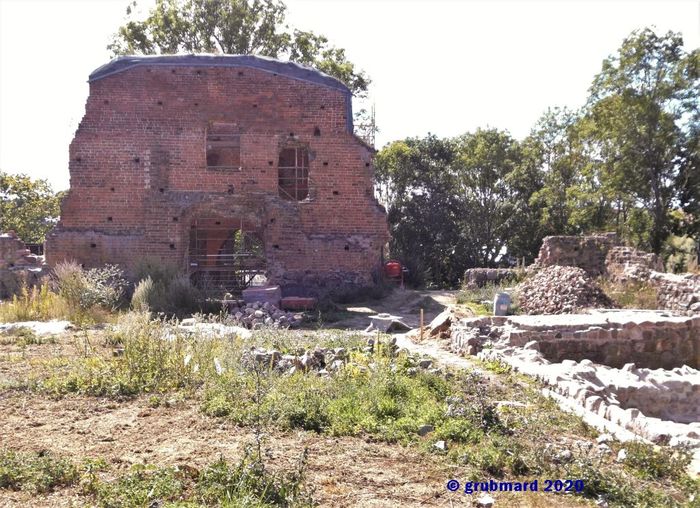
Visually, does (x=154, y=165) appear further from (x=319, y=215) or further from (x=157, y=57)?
(x=319, y=215)

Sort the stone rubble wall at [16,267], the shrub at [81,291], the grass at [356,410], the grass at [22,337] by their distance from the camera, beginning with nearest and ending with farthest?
the grass at [356,410] → the grass at [22,337] → the shrub at [81,291] → the stone rubble wall at [16,267]

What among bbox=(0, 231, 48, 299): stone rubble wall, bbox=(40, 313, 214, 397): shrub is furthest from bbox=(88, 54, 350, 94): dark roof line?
bbox=(40, 313, 214, 397): shrub

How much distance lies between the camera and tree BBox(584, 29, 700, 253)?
2223 cm

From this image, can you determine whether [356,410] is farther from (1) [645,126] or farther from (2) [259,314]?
(1) [645,126]

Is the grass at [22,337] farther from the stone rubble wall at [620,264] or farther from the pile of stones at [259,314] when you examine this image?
the stone rubble wall at [620,264]

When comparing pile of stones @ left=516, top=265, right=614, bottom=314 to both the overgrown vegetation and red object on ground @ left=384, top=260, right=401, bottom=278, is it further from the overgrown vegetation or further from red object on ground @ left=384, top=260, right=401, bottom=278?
the overgrown vegetation

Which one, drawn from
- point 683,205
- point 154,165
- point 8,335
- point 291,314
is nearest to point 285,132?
point 154,165

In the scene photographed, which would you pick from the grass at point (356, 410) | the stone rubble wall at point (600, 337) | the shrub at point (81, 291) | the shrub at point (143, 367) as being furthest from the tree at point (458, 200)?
the shrub at point (143, 367)

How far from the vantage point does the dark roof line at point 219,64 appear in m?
18.6

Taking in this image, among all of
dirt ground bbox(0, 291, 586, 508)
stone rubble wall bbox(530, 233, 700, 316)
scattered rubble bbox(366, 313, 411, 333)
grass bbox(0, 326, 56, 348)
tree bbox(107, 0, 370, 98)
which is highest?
tree bbox(107, 0, 370, 98)

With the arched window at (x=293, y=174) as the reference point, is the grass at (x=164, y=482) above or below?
below

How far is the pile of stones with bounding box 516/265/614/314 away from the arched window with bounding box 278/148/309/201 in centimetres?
794

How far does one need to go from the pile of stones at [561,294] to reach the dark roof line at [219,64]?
27.3ft

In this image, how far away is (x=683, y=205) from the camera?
23625 millimetres
